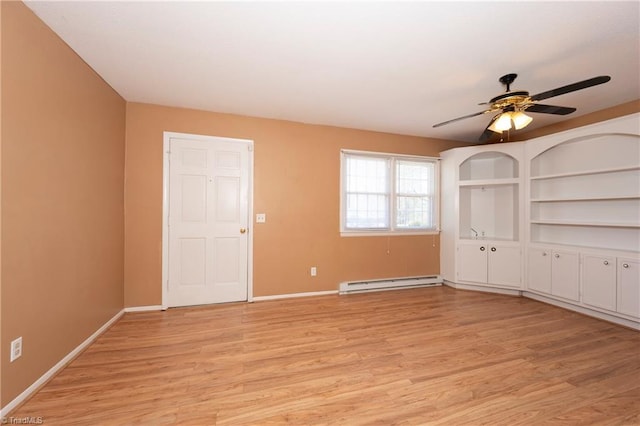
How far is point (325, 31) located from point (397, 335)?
2891 mm

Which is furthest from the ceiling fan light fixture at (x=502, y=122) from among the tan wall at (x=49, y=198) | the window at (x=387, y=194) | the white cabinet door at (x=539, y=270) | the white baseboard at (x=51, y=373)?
the white baseboard at (x=51, y=373)

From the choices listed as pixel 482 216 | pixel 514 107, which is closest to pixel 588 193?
pixel 482 216

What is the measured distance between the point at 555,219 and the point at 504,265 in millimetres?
984

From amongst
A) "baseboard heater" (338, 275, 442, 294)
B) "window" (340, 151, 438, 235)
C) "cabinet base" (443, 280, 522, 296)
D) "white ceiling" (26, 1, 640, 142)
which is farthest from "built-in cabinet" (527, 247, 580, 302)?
"white ceiling" (26, 1, 640, 142)

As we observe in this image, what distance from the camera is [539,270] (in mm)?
3746

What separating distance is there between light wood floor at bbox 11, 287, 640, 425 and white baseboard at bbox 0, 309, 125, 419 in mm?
52

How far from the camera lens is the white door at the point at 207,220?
11.1ft

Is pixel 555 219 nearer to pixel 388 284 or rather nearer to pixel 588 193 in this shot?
pixel 588 193

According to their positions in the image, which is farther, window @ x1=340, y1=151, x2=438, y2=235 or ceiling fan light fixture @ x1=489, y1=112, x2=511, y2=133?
window @ x1=340, y1=151, x2=438, y2=235

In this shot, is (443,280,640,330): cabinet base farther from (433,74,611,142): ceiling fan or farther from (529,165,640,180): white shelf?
(433,74,611,142): ceiling fan

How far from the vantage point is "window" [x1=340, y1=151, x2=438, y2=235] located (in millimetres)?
4238

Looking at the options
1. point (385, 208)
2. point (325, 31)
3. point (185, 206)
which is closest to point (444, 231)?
point (385, 208)

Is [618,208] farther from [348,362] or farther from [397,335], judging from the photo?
[348,362]

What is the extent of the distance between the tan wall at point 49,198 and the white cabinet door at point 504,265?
17.3 feet
